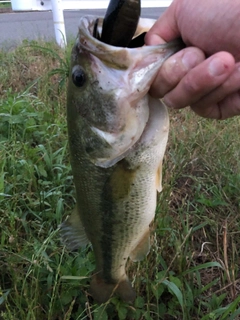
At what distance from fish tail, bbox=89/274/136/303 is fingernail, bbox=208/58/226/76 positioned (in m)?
1.03

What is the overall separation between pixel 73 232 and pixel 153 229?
0.55 metres

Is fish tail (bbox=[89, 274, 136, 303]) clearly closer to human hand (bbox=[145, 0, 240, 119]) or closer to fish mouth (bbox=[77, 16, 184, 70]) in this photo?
human hand (bbox=[145, 0, 240, 119])

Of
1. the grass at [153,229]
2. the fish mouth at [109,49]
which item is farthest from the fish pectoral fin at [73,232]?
the fish mouth at [109,49]

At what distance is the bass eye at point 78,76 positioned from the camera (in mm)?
1443

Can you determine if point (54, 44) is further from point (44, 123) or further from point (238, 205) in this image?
point (238, 205)

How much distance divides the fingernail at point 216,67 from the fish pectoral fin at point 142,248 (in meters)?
0.78

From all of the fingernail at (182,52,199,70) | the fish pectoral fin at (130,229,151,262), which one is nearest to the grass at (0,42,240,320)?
the fish pectoral fin at (130,229,151,262)

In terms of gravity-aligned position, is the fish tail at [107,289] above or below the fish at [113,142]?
below

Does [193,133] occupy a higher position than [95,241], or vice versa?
[95,241]

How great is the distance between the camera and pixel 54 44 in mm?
5207

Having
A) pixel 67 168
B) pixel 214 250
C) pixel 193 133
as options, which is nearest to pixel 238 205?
pixel 214 250

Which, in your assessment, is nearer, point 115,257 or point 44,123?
point 115,257

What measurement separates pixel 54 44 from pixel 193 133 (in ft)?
8.47

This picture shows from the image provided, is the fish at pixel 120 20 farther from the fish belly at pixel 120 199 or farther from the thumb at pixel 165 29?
the fish belly at pixel 120 199
